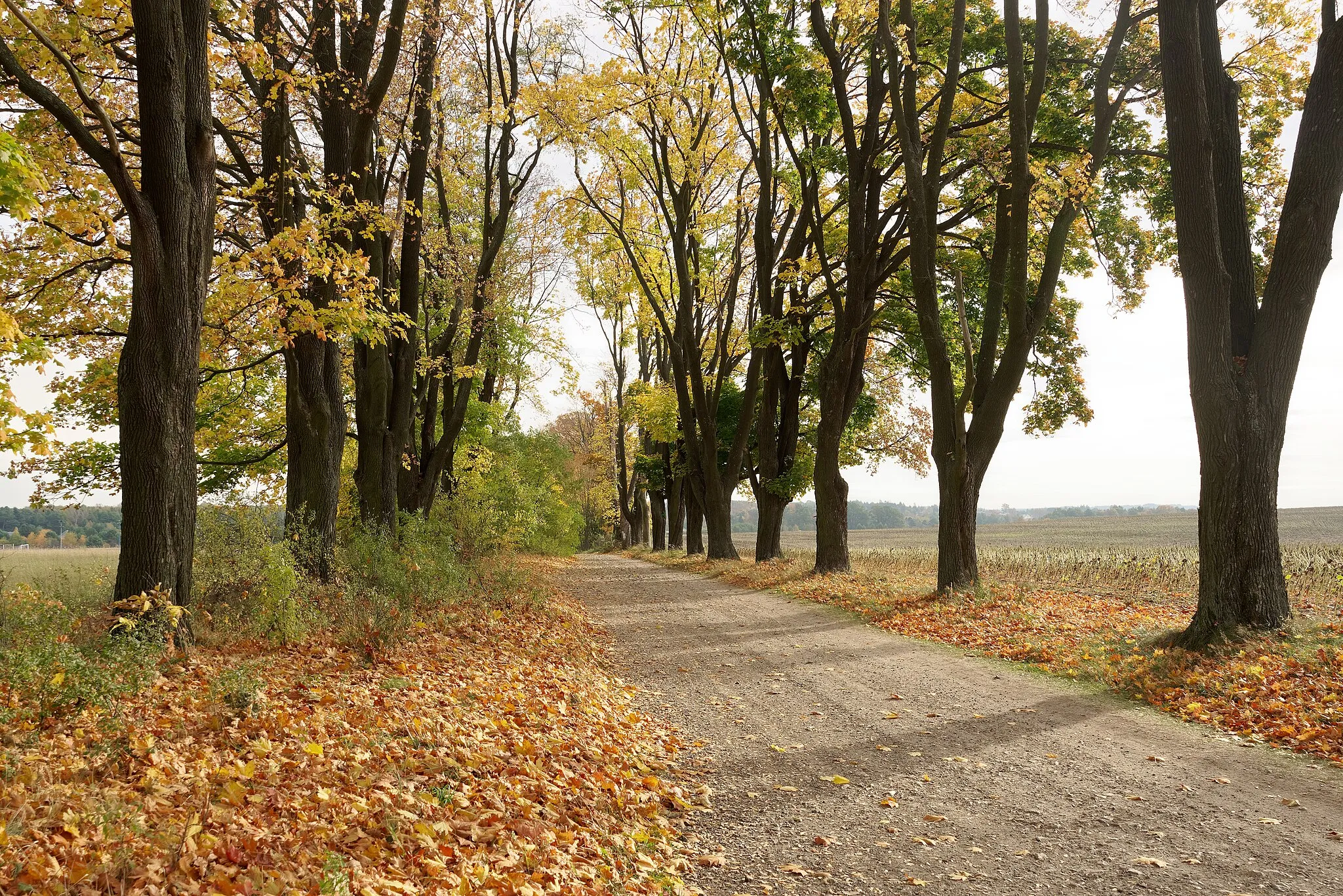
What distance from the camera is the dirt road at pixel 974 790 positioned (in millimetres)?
3863

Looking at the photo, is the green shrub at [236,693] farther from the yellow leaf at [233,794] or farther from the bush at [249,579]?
the bush at [249,579]

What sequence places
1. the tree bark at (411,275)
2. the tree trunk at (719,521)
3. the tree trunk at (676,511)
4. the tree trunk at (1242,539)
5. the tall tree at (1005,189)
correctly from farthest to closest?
the tree trunk at (676,511)
the tree trunk at (719,521)
the tree bark at (411,275)
the tall tree at (1005,189)
the tree trunk at (1242,539)

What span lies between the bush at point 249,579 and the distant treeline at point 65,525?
3.86ft

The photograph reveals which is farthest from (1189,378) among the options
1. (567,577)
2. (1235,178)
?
(567,577)

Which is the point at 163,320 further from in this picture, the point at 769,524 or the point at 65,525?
the point at 769,524

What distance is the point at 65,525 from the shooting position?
15.3 meters

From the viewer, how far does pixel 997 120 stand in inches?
577

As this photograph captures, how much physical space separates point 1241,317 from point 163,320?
1051 centimetres

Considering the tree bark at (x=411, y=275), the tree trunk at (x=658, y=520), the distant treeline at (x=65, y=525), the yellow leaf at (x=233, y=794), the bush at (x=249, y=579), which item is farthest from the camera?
the tree trunk at (x=658, y=520)

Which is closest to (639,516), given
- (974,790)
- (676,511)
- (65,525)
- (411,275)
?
(676,511)

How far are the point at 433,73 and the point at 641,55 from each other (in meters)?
7.82

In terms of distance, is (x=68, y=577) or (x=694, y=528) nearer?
(x=68, y=577)

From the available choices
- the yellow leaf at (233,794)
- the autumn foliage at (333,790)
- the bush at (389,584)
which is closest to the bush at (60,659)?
the autumn foliage at (333,790)

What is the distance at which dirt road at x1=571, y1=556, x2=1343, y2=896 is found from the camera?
3.86 meters
